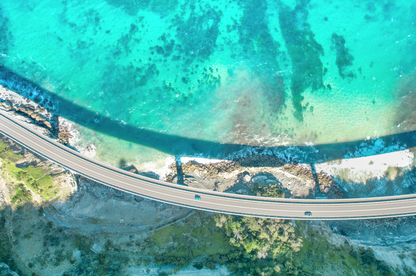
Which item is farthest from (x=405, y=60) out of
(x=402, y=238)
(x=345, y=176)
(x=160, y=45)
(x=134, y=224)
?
(x=134, y=224)

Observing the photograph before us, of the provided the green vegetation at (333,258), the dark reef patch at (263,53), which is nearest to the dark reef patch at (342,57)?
the dark reef patch at (263,53)

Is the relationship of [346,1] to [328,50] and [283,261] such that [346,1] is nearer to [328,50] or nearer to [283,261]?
[328,50]

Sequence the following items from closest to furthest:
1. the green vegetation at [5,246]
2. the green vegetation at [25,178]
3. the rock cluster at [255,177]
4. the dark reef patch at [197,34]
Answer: the green vegetation at [5,246], the green vegetation at [25,178], the rock cluster at [255,177], the dark reef patch at [197,34]

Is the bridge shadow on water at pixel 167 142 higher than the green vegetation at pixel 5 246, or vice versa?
the bridge shadow on water at pixel 167 142

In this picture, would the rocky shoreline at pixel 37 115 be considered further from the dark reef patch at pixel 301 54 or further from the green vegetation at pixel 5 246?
the dark reef patch at pixel 301 54

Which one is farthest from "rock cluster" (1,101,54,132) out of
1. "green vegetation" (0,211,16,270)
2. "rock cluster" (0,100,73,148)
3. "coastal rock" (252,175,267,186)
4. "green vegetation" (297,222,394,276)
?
"green vegetation" (297,222,394,276)

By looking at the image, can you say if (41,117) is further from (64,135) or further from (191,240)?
(191,240)

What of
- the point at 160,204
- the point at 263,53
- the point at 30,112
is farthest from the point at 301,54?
the point at 30,112

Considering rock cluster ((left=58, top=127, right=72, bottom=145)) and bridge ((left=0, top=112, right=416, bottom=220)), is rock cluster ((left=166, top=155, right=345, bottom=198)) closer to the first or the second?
bridge ((left=0, top=112, right=416, bottom=220))
